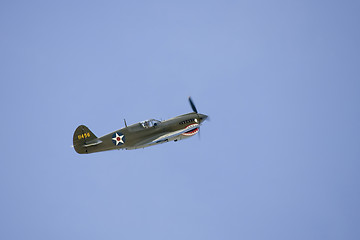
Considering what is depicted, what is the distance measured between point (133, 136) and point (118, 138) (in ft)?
3.46

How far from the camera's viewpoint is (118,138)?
32.9 metres

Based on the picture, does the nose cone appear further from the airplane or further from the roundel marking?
the roundel marking

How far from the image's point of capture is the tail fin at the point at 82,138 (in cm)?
3291

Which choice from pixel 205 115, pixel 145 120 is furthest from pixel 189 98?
pixel 145 120

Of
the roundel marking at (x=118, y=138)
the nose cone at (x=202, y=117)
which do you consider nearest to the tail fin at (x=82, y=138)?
the roundel marking at (x=118, y=138)

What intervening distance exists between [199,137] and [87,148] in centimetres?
782

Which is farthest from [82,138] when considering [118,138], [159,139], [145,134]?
[159,139]

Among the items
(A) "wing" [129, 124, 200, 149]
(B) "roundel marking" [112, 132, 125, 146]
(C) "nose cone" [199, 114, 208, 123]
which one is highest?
(C) "nose cone" [199, 114, 208, 123]

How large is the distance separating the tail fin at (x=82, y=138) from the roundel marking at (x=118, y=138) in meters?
1.33

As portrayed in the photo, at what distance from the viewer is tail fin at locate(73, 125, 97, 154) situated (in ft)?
108

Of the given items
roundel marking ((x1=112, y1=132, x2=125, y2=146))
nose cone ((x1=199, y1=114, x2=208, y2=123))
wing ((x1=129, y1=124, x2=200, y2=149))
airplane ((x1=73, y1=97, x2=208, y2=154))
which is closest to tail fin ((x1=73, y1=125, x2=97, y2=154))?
airplane ((x1=73, y1=97, x2=208, y2=154))

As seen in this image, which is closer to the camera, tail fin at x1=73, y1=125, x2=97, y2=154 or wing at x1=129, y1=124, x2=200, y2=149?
tail fin at x1=73, y1=125, x2=97, y2=154

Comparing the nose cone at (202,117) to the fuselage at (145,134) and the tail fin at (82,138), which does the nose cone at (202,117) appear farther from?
the tail fin at (82,138)

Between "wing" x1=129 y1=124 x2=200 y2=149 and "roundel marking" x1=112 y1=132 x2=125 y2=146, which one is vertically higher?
"roundel marking" x1=112 y1=132 x2=125 y2=146
